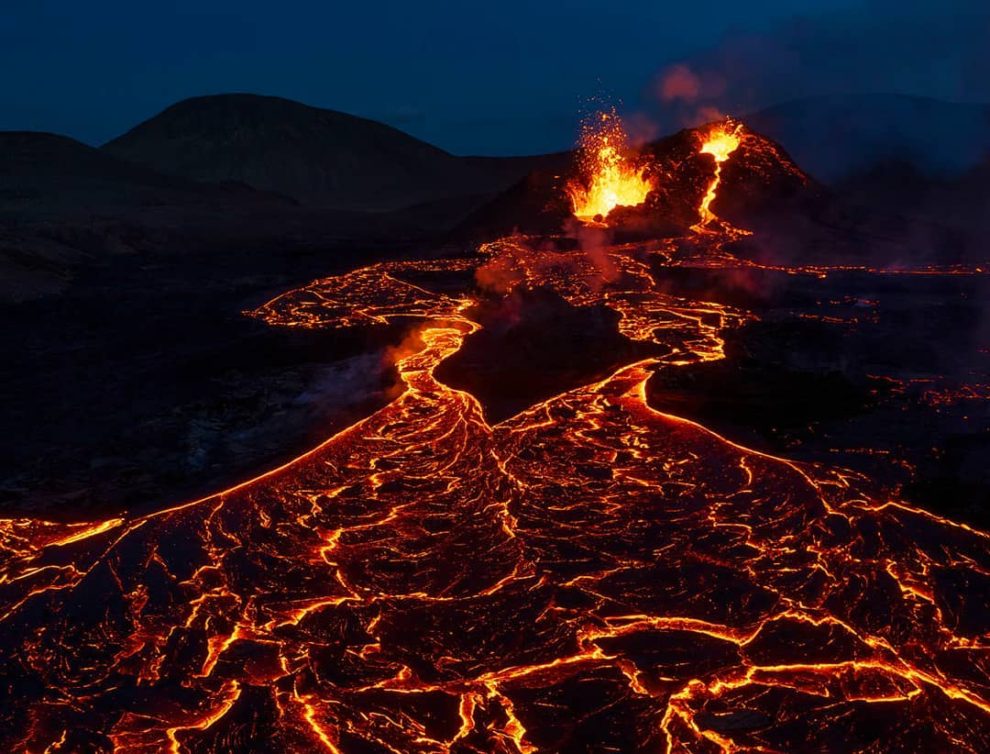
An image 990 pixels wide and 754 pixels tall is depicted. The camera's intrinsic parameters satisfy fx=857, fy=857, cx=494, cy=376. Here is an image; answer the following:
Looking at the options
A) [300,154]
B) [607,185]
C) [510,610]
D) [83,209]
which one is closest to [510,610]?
[510,610]

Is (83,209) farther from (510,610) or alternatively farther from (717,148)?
(510,610)

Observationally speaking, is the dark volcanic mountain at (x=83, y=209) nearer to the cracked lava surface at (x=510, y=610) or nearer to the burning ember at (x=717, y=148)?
the cracked lava surface at (x=510, y=610)

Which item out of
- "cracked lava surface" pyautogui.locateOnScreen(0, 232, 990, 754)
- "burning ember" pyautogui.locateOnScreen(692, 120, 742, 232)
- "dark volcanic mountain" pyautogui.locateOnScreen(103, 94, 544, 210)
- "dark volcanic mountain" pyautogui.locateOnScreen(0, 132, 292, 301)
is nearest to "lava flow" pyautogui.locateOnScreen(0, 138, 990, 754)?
"cracked lava surface" pyautogui.locateOnScreen(0, 232, 990, 754)

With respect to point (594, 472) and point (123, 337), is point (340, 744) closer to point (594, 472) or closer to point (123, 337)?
point (594, 472)

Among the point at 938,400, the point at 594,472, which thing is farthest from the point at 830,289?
the point at 594,472

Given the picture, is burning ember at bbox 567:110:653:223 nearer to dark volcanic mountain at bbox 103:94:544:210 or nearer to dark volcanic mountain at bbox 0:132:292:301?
dark volcanic mountain at bbox 0:132:292:301

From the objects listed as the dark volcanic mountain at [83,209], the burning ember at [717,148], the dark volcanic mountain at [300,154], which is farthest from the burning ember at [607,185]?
the dark volcanic mountain at [300,154]

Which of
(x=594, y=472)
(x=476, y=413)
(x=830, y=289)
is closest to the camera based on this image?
(x=594, y=472)
